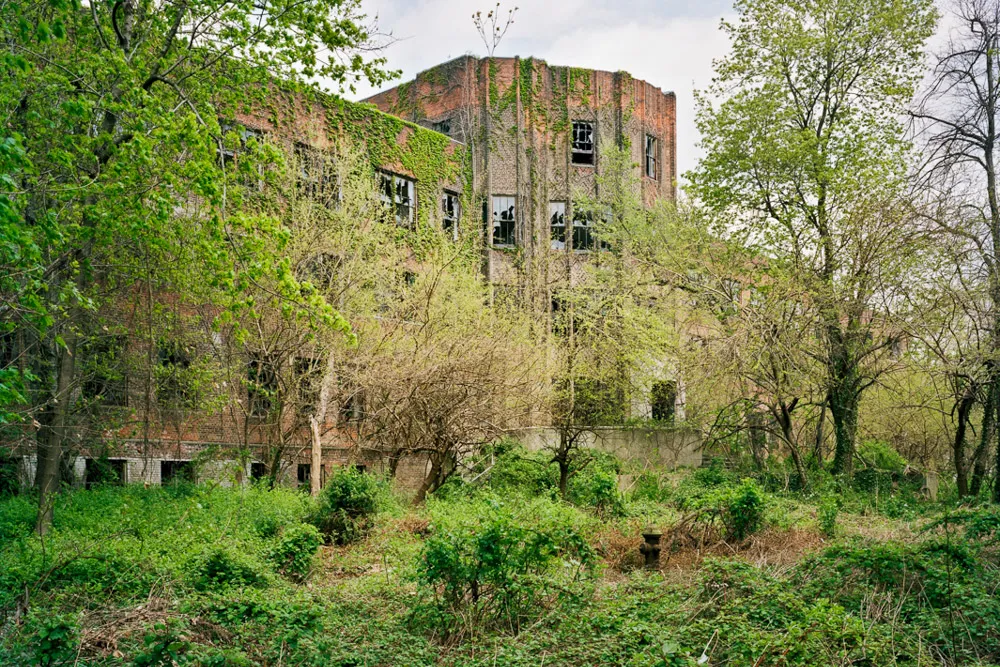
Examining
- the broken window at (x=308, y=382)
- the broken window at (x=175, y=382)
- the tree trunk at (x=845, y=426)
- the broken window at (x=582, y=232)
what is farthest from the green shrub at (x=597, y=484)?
the broken window at (x=582, y=232)

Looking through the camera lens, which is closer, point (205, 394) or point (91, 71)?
point (91, 71)

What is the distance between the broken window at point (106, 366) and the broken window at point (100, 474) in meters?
1.47

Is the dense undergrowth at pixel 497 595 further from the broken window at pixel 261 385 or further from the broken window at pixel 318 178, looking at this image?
the broken window at pixel 318 178

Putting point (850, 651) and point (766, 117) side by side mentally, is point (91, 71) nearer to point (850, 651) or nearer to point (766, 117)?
point (850, 651)

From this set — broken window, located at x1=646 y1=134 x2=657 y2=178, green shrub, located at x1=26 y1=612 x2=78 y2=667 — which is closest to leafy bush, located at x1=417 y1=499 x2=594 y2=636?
green shrub, located at x1=26 y1=612 x2=78 y2=667

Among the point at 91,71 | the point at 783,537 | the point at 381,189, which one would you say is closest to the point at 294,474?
the point at 381,189

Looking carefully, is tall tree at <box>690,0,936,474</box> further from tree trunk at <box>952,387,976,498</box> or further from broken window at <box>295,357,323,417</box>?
broken window at <box>295,357,323,417</box>

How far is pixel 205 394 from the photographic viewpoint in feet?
55.8

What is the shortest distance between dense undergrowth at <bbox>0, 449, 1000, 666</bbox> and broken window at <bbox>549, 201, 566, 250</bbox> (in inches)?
747

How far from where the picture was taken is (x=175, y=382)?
16.7 meters

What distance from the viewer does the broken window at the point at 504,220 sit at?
96.9 ft

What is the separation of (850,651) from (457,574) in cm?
355

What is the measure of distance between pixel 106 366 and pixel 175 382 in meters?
2.24

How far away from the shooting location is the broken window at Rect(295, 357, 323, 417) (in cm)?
1738
